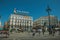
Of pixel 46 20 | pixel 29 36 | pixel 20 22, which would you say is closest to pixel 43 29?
pixel 46 20

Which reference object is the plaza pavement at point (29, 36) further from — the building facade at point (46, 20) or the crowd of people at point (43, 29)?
the building facade at point (46, 20)

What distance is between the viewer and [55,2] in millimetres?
4293

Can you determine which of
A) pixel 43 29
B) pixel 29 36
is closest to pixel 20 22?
pixel 29 36

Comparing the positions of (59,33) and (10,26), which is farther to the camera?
(59,33)

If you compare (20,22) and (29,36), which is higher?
(20,22)

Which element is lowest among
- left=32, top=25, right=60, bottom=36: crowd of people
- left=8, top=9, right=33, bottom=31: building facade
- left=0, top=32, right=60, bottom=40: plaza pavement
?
left=0, top=32, right=60, bottom=40: plaza pavement

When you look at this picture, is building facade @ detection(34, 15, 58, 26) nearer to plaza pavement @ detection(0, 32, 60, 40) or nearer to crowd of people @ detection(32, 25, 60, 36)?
crowd of people @ detection(32, 25, 60, 36)

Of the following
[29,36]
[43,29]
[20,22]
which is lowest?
[29,36]

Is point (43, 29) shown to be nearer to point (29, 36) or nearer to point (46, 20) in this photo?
point (46, 20)

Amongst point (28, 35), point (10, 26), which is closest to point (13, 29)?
point (10, 26)

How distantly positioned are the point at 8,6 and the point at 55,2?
1.50 metres

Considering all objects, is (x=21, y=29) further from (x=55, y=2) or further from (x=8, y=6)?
(x=55, y=2)

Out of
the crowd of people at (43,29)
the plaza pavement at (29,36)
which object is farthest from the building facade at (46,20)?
the plaza pavement at (29,36)

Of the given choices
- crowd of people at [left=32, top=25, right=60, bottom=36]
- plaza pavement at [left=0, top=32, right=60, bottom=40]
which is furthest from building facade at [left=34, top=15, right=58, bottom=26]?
plaza pavement at [left=0, top=32, right=60, bottom=40]
